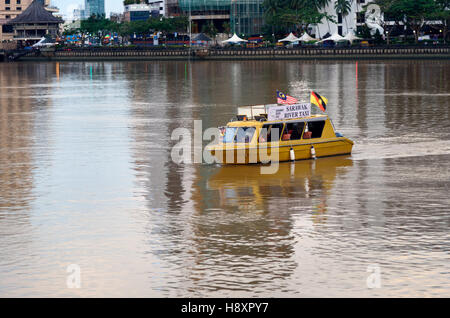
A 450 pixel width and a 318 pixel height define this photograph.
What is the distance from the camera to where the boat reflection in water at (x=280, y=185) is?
30.3 m

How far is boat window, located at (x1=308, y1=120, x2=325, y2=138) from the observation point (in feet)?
128

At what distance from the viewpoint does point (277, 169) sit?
3722 centimetres

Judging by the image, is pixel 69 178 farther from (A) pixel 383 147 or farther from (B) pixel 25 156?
(A) pixel 383 147

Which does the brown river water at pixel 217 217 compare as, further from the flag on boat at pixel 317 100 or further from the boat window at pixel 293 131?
the flag on boat at pixel 317 100

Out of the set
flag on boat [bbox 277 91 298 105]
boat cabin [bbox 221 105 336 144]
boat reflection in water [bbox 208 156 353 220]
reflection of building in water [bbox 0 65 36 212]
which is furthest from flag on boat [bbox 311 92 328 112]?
reflection of building in water [bbox 0 65 36 212]

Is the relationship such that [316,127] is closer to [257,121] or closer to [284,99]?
[284,99]

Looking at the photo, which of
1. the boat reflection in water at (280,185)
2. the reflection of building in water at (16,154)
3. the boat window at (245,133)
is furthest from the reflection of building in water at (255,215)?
the reflection of building in water at (16,154)

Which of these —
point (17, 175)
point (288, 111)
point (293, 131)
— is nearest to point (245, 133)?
point (288, 111)

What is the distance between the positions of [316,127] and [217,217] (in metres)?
12.4

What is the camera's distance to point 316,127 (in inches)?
1544

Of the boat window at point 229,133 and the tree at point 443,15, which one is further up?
the tree at point 443,15

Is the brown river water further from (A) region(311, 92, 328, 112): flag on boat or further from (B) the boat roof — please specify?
(A) region(311, 92, 328, 112): flag on boat

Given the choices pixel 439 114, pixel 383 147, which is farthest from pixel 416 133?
pixel 439 114

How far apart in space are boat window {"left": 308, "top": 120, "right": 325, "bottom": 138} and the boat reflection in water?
126 cm
